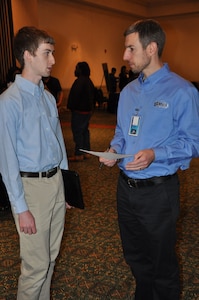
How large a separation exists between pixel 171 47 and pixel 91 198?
1586 centimetres

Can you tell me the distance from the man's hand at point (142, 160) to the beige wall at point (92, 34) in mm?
7708

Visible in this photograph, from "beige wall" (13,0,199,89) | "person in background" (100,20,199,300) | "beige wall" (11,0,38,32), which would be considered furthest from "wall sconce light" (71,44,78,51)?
"person in background" (100,20,199,300)

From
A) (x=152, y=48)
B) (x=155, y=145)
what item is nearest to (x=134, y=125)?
(x=155, y=145)

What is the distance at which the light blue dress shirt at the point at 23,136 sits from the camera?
5.14 feet

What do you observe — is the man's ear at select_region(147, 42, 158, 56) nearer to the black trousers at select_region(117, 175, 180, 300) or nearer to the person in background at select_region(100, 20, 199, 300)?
the person in background at select_region(100, 20, 199, 300)

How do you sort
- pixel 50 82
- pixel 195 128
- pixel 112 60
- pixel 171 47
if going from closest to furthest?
1. pixel 195 128
2. pixel 50 82
3. pixel 112 60
4. pixel 171 47

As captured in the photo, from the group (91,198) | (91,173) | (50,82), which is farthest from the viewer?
(50,82)

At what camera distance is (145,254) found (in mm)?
1958

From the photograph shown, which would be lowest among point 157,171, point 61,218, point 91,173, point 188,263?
point 91,173

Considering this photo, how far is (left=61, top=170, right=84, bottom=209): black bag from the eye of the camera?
6.28 feet

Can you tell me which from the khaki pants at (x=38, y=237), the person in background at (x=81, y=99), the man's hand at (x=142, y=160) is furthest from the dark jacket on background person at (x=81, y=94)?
the man's hand at (x=142, y=160)

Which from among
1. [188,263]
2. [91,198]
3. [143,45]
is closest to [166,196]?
[143,45]

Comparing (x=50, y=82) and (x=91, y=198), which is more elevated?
(x=50, y=82)

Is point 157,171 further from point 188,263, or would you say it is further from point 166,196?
point 188,263
